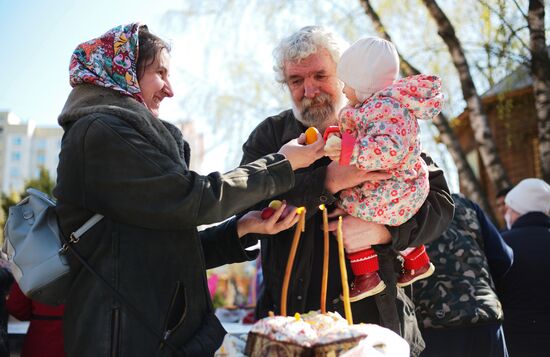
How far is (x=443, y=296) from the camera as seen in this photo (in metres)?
3.57

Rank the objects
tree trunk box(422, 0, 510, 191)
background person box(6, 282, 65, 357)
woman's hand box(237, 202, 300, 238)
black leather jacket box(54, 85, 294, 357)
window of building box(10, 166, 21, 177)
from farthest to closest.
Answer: window of building box(10, 166, 21, 177) → tree trunk box(422, 0, 510, 191) → background person box(6, 282, 65, 357) → woman's hand box(237, 202, 300, 238) → black leather jacket box(54, 85, 294, 357)

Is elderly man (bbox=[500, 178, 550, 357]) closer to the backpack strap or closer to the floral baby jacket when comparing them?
the floral baby jacket

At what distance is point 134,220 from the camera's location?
6.83ft


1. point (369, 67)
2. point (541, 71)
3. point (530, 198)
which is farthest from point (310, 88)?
point (541, 71)

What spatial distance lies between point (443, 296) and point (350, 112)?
151 cm

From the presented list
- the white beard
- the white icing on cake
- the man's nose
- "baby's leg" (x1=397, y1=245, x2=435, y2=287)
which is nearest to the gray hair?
the man's nose

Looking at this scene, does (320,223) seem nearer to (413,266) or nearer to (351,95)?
(413,266)

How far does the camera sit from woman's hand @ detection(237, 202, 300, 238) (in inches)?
101

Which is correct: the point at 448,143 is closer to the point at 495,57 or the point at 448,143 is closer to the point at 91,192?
the point at 495,57

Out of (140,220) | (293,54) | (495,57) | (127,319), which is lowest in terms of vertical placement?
(127,319)

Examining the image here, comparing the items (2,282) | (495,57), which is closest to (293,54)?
(2,282)

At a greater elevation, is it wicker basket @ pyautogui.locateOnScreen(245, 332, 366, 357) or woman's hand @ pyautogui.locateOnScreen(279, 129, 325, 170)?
woman's hand @ pyautogui.locateOnScreen(279, 129, 325, 170)

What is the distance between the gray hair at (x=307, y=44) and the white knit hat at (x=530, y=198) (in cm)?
235

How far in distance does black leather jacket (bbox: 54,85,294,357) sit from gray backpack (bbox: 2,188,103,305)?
0.05 m
